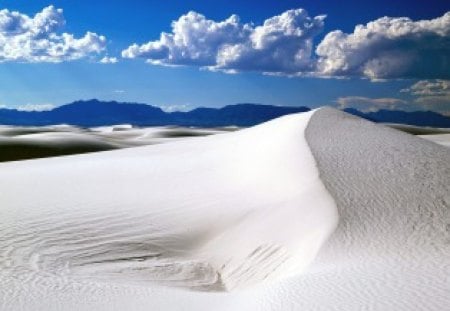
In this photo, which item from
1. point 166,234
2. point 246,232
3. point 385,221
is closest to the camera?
point 385,221

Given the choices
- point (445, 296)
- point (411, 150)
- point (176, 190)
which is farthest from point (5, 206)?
point (411, 150)

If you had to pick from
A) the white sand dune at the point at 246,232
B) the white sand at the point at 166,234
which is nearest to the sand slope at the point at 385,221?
the white sand dune at the point at 246,232

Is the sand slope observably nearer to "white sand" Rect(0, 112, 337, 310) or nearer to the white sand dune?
the white sand dune

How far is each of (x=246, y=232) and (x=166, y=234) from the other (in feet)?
6.21

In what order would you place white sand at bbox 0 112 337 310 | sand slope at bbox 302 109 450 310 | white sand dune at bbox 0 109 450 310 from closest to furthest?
sand slope at bbox 302 109 450 310
white sand dune at bbox 0 109 450 310
white sand at bbox 0 112 337 310

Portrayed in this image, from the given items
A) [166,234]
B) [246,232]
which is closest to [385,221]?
[246,232]

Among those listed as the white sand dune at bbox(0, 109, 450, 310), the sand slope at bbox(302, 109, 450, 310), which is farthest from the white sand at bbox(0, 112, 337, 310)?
the sand slope at bbox(302, 109, 450, 310)

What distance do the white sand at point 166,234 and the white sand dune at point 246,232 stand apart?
0.04 metres

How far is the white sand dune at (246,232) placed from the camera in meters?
8.01

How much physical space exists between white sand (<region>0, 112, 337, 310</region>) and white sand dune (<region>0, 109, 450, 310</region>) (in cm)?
4

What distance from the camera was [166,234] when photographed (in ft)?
40.6

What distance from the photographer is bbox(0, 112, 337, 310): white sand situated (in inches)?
335

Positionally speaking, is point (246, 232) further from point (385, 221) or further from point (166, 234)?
point (385, 221)

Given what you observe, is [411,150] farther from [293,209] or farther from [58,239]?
[58,239]
